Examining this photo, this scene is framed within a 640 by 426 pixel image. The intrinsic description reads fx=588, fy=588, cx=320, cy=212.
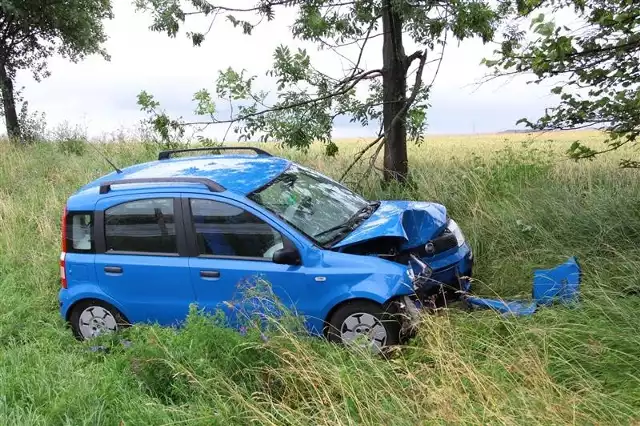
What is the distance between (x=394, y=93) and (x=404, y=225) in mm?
4434

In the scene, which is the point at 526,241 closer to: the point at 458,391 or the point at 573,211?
the point at 573,211

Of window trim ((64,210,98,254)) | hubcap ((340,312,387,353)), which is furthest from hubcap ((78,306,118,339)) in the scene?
hubcap ((340,312,387,353))

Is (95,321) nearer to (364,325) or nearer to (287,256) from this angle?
(287,256)

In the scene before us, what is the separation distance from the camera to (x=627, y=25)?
5.27m

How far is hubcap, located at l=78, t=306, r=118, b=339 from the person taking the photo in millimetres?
5809

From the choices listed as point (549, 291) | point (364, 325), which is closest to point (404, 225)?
point (364, 325)

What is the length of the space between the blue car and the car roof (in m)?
0.02

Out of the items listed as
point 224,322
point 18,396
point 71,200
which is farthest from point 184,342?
point 71,200

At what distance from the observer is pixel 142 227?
18.7ft

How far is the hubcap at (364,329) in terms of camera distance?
15.5 ft

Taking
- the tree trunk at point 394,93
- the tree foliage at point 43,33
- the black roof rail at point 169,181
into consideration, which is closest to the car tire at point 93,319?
the black roof rail at point 169,181

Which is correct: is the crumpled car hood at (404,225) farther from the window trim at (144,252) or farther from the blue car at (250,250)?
the window trim at (144,252)

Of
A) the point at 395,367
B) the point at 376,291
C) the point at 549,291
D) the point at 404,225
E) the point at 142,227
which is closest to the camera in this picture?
the point at 395,367

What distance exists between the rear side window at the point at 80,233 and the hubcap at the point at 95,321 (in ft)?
1.98
